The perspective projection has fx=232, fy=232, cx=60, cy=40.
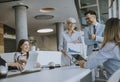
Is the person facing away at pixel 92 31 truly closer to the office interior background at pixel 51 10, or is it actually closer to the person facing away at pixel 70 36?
the person facing away at pixel 70 36

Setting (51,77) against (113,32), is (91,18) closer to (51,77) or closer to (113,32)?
(113,32)

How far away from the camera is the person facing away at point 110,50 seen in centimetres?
184

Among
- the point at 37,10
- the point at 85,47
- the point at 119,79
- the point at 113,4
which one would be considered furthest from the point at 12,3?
the point at 119,79

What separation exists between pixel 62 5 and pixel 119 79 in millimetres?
9335

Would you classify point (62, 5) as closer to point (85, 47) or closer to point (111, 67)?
point (85, 47)

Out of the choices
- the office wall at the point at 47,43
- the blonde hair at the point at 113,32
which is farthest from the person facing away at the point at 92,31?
the office wall at the point at 47,43

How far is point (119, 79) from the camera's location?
1350 millimetres

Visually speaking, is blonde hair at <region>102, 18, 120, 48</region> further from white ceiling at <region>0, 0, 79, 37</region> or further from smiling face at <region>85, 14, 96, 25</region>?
white ceiling at <region>0, 0, 79, 37</region>

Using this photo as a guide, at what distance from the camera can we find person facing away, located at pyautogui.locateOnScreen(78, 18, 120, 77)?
6.04ft

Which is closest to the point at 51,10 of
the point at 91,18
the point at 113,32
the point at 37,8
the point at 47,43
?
the point at 37,8

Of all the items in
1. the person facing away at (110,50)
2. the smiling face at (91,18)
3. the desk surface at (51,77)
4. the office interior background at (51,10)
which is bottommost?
the desk surface at (51,77)

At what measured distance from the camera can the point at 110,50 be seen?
1.84 m

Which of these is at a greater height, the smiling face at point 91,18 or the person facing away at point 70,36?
the smiling face at point 91,18

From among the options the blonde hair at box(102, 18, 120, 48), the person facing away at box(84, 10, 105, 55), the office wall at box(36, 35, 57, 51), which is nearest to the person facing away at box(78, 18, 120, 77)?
the blonde hair at box(102, 18, 120, 48)
